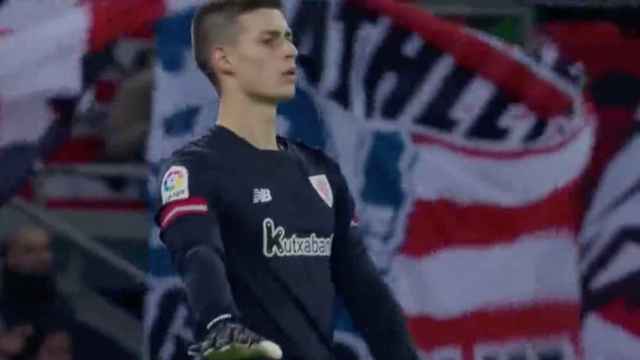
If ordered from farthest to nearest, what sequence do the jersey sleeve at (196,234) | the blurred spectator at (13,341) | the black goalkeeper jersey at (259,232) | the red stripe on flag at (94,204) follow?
the red stripe on flag at (94,204)
the blurred spectator at (13,341)
the black goalkeeper jersey at (259,232)
the jersey sleeve at (196,234)

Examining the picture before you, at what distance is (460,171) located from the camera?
783cm

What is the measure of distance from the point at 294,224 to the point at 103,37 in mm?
2067

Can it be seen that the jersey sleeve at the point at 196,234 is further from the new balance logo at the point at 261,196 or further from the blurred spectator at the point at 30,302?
the blurred spectator at the point at 30,302

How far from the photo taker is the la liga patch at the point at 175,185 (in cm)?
513

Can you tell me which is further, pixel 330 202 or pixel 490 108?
pixel 490 108

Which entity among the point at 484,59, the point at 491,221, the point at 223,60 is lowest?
the point at 491,221

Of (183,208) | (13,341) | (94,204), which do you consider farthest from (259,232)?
(94,204)

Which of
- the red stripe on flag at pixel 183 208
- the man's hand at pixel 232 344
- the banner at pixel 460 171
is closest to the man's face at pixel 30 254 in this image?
the banner at pixel 460 171

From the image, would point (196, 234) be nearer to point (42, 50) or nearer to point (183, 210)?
point (183, 210)

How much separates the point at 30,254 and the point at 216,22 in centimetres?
248

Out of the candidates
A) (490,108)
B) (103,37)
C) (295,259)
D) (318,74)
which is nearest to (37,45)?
(103,37)

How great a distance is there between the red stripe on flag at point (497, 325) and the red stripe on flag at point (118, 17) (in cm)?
128

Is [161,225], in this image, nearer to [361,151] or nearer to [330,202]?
[330,202]

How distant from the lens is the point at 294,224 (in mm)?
5254
